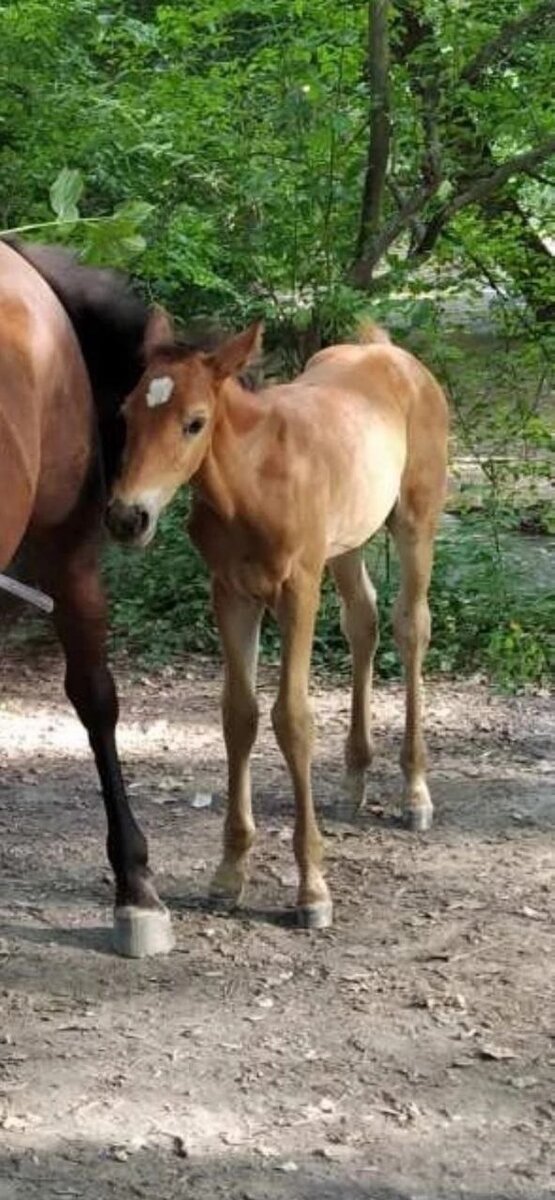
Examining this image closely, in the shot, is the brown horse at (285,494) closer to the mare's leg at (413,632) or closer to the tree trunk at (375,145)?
the mare's leg at (413,632)

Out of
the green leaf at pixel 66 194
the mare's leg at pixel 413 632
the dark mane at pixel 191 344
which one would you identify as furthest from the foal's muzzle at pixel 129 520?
the mare's leg at pixel 413 632

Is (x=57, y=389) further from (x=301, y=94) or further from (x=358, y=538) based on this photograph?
(x=301, y=94)

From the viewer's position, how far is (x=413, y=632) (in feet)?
16.2

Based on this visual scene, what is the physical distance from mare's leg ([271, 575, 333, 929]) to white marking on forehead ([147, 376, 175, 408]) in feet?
2.08

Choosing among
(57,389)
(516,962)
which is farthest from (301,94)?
(516,962)

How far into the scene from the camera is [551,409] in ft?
26.8

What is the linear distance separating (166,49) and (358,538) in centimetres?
381

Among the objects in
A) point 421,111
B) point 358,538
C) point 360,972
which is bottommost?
point 360,972

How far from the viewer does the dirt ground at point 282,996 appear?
298 centimetres

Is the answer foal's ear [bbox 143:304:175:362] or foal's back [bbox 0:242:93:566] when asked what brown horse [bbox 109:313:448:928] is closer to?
foal's ear [bbox 143:304:175:362]

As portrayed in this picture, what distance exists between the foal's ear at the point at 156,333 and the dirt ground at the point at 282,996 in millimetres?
1520

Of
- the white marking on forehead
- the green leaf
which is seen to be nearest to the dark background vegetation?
the green leaf

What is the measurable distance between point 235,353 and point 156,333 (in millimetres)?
210

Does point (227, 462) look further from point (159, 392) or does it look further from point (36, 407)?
point (36, 407)
